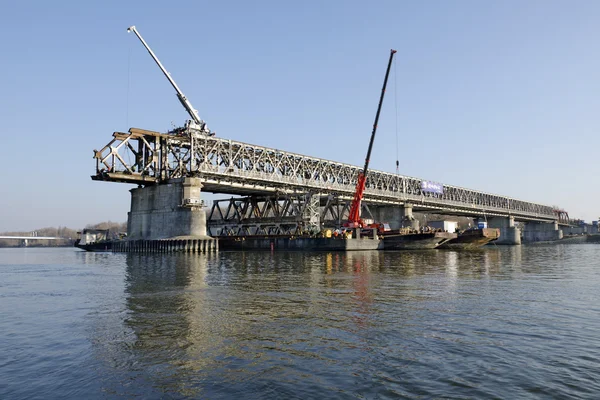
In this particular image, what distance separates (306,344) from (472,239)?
259ft

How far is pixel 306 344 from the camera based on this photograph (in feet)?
39.6

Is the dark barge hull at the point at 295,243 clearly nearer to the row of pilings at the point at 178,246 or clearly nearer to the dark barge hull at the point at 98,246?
the row of pilings at the point at 178,246

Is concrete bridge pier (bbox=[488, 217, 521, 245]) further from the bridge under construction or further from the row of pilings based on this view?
the row of pilings

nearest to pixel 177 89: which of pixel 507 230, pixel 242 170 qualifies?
pixel 242 170

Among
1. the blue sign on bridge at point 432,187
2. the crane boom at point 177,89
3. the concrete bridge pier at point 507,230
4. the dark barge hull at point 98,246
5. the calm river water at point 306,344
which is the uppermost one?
the crane boom at point 177,89

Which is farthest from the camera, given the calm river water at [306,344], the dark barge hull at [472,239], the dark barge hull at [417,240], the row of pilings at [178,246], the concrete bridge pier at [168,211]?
the dark barge hull at [472,239]

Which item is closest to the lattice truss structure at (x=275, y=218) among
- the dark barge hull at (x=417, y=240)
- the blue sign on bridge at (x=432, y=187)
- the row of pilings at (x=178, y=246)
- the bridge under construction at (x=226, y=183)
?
the bridge under construction at (x=226, y=183)

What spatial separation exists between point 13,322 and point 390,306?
14785 mm

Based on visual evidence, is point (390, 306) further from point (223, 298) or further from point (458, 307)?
point (223, 298)

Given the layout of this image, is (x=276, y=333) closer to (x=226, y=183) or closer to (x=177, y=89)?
(x=226, y=183)

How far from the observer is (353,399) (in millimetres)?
8156

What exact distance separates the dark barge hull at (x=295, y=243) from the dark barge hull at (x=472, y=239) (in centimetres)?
1633

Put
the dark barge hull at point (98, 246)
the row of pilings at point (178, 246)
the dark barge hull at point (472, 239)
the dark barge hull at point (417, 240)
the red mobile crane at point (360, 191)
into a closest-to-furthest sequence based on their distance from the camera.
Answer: the row of pilings at point (178, 246) < the dark barge hull at point (417, 240) < the dark barge hull at point (472, 239) < the red mobile crane at point (360, 191) < the dark barge hull at point (98, 246)

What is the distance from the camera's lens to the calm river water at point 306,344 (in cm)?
885
